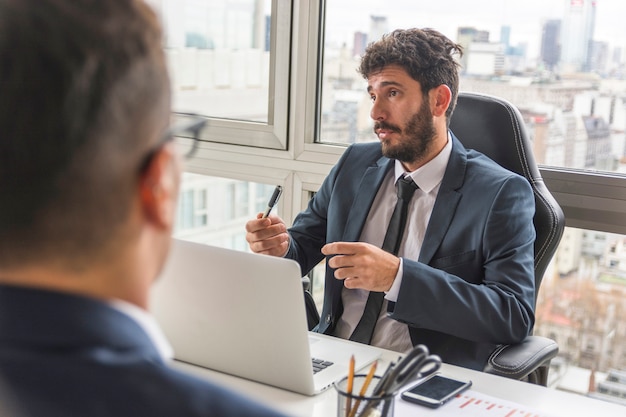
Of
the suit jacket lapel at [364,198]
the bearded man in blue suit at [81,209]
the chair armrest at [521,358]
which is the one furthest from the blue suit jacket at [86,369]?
the suit jacket lapel at [364,198]

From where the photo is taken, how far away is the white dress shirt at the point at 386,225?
81.7 inches

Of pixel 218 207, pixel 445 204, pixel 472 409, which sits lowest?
pixel 218 207

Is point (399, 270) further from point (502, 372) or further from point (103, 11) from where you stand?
point (103, 11)

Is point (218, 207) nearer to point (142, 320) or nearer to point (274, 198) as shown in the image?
point (274, 198)

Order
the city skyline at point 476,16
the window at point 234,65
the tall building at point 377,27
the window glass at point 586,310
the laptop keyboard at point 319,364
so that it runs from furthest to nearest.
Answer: the window at point 234,65 → the tall building at point 377,27 → the window glass at point 586,310 → the city skyline at point 476,16 → the laptop keyboard at point 319,364

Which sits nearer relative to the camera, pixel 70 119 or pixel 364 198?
pixel 70 119

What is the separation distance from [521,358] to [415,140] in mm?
683

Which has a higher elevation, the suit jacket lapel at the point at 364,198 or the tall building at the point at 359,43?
the tall building at the point at 359,43

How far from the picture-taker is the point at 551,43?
8.43 feet

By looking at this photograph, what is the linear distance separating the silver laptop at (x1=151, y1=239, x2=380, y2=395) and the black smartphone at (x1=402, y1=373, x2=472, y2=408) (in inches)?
6.3

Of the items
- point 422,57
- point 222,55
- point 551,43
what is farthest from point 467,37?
point 222,55

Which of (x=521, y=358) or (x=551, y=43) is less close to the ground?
(x=551, y=43)

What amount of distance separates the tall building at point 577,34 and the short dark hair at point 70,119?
7.12 ft

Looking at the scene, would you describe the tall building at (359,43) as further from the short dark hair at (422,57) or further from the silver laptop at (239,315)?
the silver laptop at (239,315)
